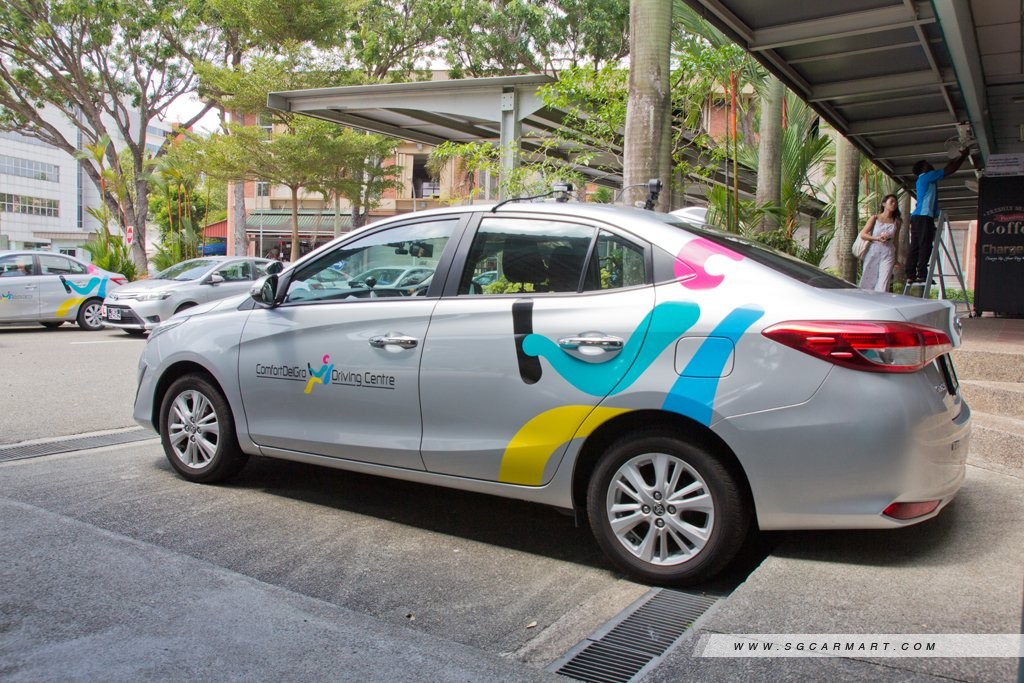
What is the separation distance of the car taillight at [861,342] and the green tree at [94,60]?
94.2 ft

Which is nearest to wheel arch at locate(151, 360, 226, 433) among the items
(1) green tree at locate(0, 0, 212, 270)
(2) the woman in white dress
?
(2) the woman in white dress

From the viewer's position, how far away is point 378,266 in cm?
480

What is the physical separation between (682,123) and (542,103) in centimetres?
221

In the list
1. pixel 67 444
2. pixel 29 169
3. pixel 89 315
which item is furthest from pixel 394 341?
pixel 29 169

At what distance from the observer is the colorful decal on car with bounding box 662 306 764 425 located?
3.48 m

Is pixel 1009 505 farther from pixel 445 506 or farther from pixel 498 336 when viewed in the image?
pixel 445 506

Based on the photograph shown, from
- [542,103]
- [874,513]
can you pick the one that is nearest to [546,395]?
[874,513]

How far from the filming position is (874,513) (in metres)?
3.32

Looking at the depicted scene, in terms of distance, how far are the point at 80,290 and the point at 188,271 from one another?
81.7 inches

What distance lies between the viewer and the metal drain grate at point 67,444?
6.09 meters

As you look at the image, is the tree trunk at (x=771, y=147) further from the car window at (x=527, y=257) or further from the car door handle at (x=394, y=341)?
the car door handle at (x=394, y=341)

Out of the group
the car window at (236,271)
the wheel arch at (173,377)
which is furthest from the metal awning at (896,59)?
the car window at (236,271)

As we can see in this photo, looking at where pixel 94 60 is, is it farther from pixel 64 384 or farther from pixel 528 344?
pixel 528 344

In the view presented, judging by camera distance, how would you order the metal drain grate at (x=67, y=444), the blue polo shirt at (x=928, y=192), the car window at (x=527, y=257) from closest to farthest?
1. the car window at (x=527, y=257)
2. the metal drain grate at (x=67, y=444)
3. the blue polo shirt at (x=928, y=192)
